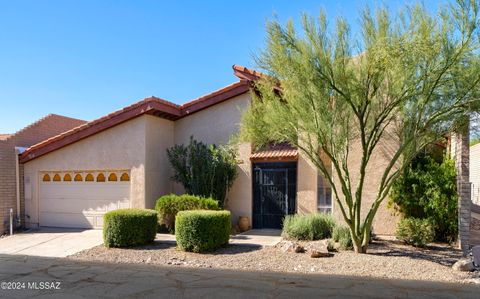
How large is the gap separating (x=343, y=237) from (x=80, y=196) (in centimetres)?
1011

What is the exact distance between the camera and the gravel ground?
8.55 m

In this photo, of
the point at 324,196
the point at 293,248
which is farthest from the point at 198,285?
the point at 324,196

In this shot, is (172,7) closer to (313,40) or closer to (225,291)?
(313,40)

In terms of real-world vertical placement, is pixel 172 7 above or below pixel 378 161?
above

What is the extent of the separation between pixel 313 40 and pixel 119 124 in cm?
858

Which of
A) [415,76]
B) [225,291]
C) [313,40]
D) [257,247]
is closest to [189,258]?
[257,247]

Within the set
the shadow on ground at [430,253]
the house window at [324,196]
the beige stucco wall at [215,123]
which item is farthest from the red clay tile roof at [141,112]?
the shadow on ground at [430,253]

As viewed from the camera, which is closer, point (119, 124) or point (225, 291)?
point (225, 291)

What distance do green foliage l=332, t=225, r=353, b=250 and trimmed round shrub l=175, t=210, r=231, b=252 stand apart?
10.3 ft

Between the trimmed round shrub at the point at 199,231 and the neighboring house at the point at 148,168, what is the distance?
3814 millimetres

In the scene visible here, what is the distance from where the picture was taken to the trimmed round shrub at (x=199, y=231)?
10.5 metres

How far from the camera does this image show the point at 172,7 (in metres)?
13.5

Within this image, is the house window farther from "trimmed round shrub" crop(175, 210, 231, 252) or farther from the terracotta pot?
"trimmed round shrub" crop(175, 210, 231, 252)

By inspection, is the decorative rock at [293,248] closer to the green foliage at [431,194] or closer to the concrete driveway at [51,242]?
the green foliage at [431,194]
